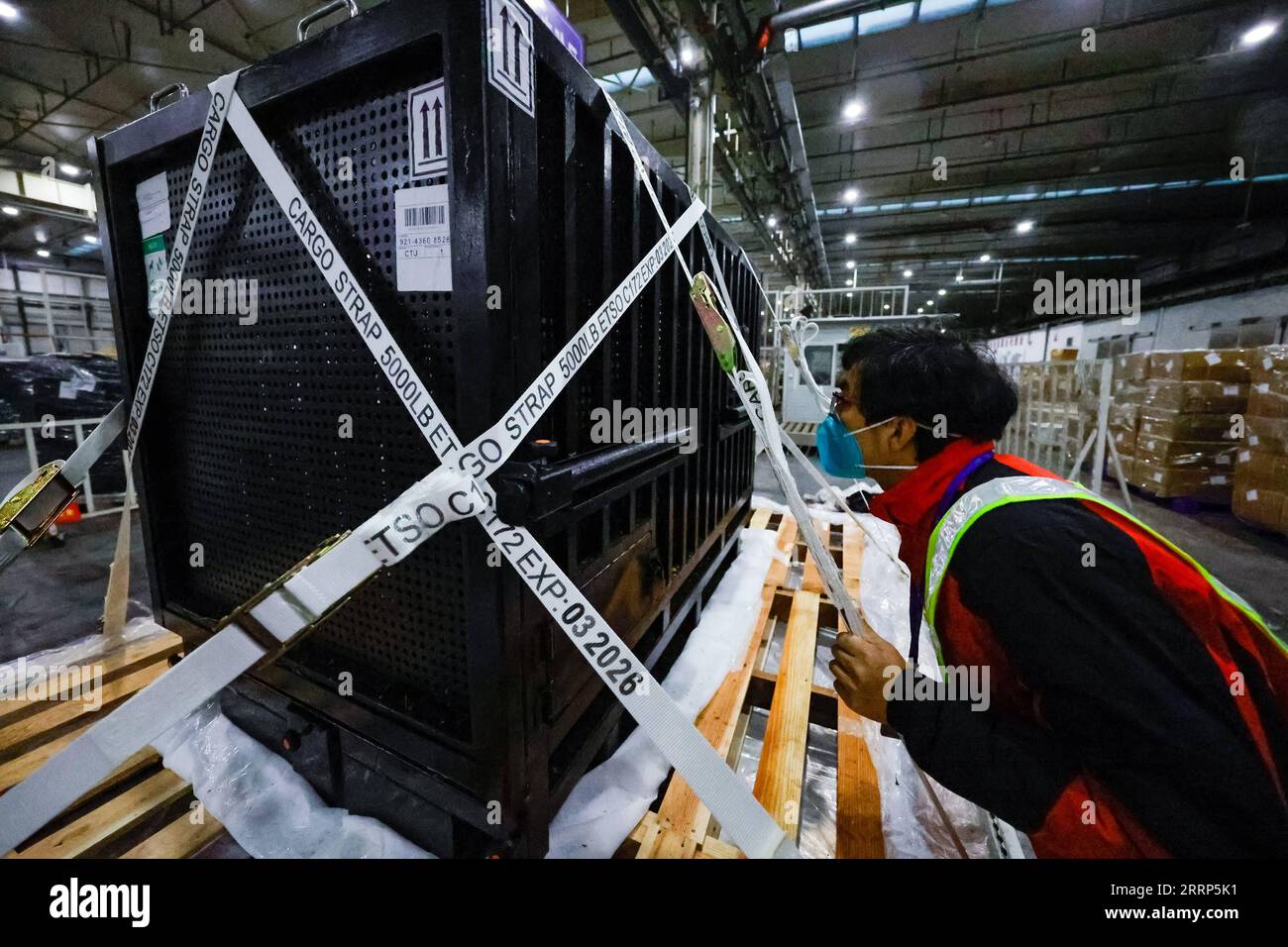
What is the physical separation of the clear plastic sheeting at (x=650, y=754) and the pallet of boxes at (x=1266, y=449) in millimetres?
6392

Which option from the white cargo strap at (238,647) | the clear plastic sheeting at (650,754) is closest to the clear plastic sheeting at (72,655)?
the white cargo strap at (238,647)

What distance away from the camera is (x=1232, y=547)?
5602 millimetres

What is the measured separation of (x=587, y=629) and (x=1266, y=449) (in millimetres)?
8704

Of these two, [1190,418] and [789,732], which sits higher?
[1190,418]

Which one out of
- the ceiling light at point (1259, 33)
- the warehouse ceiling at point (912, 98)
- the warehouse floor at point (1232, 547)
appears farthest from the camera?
the warehouse ceiling at point (912, 98)

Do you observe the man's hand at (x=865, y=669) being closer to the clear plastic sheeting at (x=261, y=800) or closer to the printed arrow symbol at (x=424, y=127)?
the clear plastic sheeting at (x=261, y=800)

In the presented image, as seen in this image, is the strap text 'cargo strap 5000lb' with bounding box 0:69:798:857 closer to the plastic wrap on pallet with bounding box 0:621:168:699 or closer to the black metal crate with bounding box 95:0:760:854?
the black metal crate with bounding box 95:0:760:854

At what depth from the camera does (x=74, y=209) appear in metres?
10.6

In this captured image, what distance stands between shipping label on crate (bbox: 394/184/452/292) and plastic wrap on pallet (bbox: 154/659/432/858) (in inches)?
54.4

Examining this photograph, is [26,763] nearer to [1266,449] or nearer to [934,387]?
[934,387]

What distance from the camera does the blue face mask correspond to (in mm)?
1787

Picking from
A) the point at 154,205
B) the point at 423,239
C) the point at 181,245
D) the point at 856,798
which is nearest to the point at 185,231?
the point at 181,245

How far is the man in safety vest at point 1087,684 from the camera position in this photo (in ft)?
3.25

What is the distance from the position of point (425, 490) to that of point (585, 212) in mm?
1075
